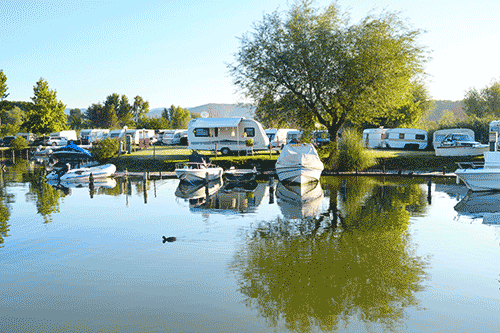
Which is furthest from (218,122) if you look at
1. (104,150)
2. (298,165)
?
(298,165)

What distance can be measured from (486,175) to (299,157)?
34.1 feet

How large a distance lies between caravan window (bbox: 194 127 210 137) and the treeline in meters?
39.3

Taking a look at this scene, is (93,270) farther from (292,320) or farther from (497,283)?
(497,283)

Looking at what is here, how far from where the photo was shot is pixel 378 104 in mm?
31859

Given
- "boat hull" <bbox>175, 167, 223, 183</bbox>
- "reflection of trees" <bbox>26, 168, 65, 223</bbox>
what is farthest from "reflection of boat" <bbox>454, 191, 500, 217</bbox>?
"reflection of trees" <bbox>26, 168, 65, 223</bbox>

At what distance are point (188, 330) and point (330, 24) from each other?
94.3 ft

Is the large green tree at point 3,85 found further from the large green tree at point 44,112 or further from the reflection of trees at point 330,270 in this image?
the reflection of trees at point 330,270

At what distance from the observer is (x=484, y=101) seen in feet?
215

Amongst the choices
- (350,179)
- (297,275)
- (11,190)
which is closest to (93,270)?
(297,275)

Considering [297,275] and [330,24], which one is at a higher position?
[330,24]

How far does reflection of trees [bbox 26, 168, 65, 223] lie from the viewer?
19.4 metres

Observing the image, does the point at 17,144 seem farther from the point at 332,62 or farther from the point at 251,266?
the point at 251,266

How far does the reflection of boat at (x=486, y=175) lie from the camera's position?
24.0 meters

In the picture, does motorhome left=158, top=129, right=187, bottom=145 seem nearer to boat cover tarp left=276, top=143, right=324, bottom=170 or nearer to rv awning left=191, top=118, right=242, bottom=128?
rv awning left=191, top=118, right=242, bottom=128
